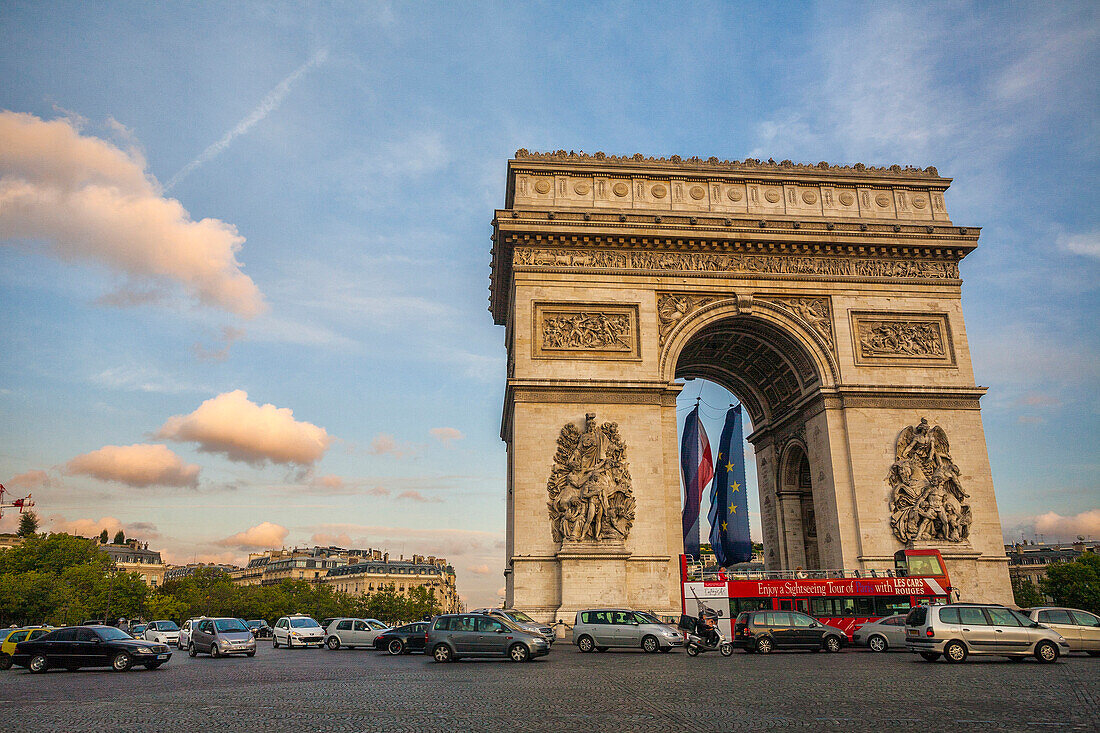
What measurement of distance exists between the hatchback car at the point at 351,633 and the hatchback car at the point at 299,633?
0.97 m

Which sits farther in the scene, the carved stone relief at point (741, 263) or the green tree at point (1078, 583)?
the green tree at point (1078, 583)

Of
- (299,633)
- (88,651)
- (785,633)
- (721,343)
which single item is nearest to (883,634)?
(785,633)

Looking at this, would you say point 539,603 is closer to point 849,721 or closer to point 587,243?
point 587,243

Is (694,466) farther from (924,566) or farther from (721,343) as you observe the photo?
(924,566)

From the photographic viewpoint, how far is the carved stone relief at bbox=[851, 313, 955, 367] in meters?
28.4

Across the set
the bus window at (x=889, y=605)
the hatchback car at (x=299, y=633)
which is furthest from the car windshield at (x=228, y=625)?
the bus window at (x=889, y=605)

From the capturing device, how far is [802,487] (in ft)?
108

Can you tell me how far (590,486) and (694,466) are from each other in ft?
23.5

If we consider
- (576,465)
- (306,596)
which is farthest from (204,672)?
(306,596)

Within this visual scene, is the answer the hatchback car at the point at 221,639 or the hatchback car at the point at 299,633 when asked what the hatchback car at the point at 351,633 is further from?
the hatchback car at the point at 221,639

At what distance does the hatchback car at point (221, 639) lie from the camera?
80.2 ft

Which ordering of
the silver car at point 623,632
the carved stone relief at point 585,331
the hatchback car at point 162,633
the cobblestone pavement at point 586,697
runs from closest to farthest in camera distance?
the cobblestone pavement at point 586,697 < the silver car at point 623,632 < the carved stone relief at point 585,331 < the hatchback car at point 162,633

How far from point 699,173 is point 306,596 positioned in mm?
77449

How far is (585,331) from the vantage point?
90.5ft
